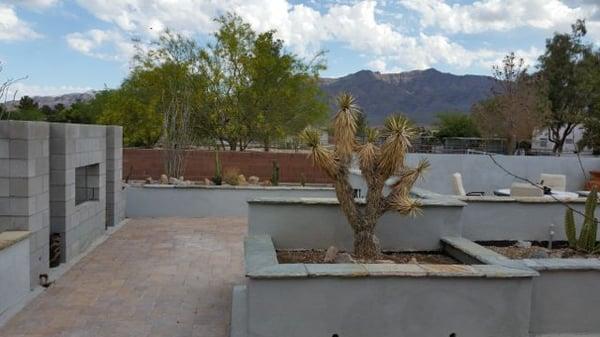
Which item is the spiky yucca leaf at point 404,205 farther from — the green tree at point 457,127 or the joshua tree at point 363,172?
the green tree at point 457,127

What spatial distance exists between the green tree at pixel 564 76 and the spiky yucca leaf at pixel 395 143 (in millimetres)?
28735

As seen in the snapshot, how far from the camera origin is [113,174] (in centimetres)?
939

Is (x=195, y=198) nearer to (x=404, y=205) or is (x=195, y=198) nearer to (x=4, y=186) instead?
(x=4, y=186)

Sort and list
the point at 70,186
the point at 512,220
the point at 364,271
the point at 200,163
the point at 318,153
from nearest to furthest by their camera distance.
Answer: the point at 364,271 < the point at 318,153 < the point at 512,220 < the point at 70,186 < the point at 200,163

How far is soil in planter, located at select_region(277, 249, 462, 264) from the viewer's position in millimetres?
5253

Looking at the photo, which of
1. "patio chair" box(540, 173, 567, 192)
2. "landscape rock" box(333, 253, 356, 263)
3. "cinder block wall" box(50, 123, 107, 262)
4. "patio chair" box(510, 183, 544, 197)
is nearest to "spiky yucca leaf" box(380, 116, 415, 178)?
"landscape rock" box(333, 253, 356, 263)

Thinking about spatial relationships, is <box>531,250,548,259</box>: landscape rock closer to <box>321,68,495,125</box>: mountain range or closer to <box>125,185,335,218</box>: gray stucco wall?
<box>125,185,335,218</box>: gray stucco wall

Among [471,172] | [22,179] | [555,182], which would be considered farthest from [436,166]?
[22,179]

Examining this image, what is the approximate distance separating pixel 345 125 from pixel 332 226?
3.88 feet

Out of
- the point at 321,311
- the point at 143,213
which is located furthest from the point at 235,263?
the point at 143,213

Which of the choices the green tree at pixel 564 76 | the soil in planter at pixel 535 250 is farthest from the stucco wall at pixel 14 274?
the green tree at pixel 564 76

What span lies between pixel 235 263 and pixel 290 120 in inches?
497

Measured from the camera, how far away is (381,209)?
5.31 meters

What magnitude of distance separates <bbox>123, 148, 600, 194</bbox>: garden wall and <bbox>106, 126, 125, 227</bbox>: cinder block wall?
14.6ft
